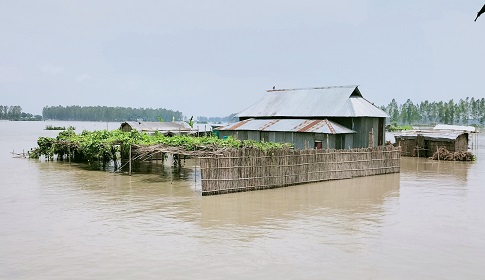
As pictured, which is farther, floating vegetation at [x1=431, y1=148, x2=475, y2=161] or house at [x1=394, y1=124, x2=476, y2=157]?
house at [x1=394, y1=124, x2=476, y2=157]

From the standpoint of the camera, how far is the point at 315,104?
30562 millimetres

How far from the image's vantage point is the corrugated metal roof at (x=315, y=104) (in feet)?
93.9

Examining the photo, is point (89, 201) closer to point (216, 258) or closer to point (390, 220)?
point (216, 258)

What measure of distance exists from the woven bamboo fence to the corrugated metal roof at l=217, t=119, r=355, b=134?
12.2 feet

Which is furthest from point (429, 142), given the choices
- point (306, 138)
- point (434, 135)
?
point (306, 138)

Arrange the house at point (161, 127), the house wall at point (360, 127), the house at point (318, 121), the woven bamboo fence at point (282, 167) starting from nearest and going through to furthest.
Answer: the woven bamboo fence at point (282, 167) < the house at point (318, 121) < the house wall at point (360, 127) < the house at point (161, 127)

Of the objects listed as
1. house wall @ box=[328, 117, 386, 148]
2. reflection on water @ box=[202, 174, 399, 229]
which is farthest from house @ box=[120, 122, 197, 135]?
reflection on water @ box=[202, 174, 399, 229]

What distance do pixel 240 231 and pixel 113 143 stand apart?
45.2 ft

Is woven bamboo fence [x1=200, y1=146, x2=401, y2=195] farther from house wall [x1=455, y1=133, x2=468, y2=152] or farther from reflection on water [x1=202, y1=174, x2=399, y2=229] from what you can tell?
house wall [x1=455, y1=133, x2=468, y2=152]

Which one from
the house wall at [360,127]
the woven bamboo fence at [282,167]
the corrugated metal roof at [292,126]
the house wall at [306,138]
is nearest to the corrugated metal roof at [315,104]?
the house wall at [360,127]

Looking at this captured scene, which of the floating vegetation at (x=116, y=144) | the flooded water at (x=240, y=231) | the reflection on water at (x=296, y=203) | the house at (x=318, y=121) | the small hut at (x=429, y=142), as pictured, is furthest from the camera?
the small hut at (x=429, y=142)

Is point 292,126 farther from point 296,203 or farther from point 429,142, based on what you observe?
point 429,142

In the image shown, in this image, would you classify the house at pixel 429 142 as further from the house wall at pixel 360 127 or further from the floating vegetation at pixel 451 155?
Result: the house wall at pixel 360 127

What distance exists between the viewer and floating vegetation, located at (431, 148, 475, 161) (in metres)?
33.5
